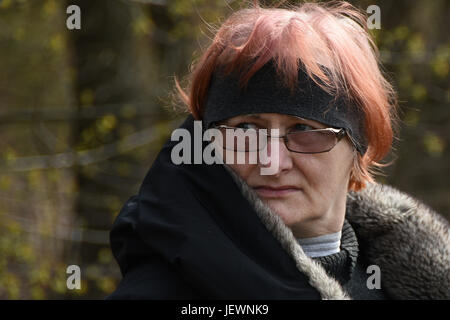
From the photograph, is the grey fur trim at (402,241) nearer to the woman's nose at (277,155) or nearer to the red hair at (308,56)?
the red hair at (308,56)

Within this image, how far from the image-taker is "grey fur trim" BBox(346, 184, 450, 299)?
237 centimetres

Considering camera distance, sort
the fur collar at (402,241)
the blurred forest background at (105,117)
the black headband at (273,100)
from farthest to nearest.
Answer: the blurred forest background at (105,117) < the fur collar at (402,241) < the black headband at (273,100)

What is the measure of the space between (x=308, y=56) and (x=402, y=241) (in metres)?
0.92

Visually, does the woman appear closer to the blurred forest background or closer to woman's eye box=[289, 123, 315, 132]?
woman's eye box=[289, 123, 315, 132]

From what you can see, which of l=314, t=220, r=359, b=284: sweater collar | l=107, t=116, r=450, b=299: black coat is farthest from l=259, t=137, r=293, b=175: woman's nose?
l=314, t=220, r=359, b=284: sweater collar

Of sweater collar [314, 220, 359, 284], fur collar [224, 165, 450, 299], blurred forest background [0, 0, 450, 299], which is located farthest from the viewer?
blurred forest background [0, 0, 450, 299]

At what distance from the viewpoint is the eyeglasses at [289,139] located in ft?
6.48

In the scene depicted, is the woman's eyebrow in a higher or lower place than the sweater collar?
higher

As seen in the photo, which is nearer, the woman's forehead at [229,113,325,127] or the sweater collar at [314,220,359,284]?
the woman's forehead at [229,113,325,127]

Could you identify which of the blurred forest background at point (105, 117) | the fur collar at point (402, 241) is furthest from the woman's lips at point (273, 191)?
the blurred forest background at point (105, 117)

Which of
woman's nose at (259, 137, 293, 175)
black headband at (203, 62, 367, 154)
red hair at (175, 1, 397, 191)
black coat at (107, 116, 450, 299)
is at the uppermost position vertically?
red hair at (175, 1, 397, 191)

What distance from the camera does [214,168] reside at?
197 centimetres

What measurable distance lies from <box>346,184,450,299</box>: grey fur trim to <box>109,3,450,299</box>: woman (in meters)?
0.06

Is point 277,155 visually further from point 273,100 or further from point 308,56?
point 308,56
